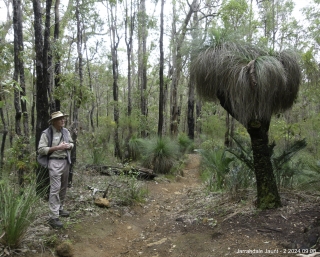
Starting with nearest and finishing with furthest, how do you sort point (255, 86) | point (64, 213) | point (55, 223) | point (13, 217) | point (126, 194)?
point (13, 217)
point (255, 86)
point (55, 223)
point (64, 213)
point (126, 194)

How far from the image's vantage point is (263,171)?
4.46 m

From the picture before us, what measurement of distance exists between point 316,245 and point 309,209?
3.85 feet

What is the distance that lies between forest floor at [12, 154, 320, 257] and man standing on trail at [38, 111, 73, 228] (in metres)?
0.33

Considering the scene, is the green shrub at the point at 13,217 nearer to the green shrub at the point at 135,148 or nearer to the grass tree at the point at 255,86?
the grass tree at the point at 255,86

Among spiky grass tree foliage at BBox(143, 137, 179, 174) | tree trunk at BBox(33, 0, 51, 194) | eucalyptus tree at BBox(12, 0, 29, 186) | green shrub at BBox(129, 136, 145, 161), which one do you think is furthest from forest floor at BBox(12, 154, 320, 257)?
green shrub at BBox(129, 136, 145, 161)

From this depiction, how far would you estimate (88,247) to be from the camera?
426 centimetres

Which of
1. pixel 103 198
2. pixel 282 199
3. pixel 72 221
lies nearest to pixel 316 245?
pixel 282 199

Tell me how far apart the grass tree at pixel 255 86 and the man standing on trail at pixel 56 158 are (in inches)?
96.6

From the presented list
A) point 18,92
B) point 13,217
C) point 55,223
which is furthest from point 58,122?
point 18,92

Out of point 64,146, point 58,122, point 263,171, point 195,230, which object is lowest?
point 195,230

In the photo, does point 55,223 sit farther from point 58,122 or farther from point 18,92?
point 18,92

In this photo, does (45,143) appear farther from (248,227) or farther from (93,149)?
(93,149)

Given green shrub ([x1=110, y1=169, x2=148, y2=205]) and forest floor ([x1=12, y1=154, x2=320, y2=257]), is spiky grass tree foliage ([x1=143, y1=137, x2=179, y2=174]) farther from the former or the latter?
forest floor ([x1=12, y1=154, x2=320, y2=257])

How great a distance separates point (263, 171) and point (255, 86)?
140 cm
